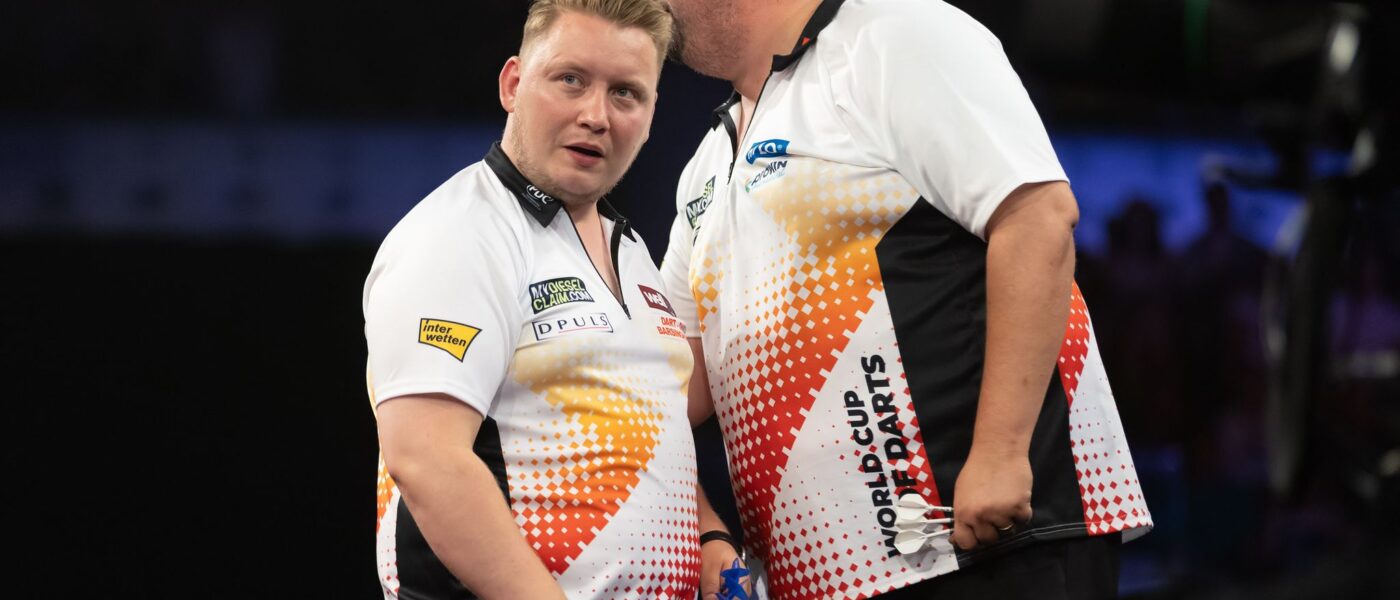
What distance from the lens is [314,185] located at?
10.6ft

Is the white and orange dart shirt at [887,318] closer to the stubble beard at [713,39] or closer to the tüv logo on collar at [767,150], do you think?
the tüv logo on collar at [767,150]

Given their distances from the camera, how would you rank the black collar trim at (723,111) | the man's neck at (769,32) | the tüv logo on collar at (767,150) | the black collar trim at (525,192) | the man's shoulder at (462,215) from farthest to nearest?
the black collar trim at (723,111), the man's neck at (769,32), the tüv logo on collar at (767,150), the black collar trim at (525,192), the man's shoulder at (462,215)

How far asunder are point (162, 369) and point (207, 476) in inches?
11.9

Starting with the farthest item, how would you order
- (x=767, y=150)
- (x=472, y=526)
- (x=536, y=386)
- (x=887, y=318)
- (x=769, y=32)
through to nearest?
1. (x=769, y=32)
2. (x=767, y=150)
3. (x=887, y=318)
4. (x=536, y=386)
5. (x=472, y=526)

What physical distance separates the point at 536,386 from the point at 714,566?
415 mm

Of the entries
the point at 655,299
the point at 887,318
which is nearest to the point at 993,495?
the point at 887,318

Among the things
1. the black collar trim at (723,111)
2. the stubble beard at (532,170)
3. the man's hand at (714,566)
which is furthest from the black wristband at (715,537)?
the black collar trim at (723,111)

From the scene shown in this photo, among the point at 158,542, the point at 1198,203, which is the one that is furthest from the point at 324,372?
the point at 1198,203

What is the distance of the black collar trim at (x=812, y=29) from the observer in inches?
69.0

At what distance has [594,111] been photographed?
1620mm

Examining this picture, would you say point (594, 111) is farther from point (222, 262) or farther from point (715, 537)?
point (222, 262)

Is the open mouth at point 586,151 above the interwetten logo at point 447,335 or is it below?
above

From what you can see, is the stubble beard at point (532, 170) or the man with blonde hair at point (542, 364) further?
the stubble beard at point (532, 170)

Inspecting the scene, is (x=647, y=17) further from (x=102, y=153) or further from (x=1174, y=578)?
(x=1174, y=578)
